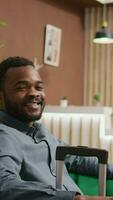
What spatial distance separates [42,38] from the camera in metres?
5.65

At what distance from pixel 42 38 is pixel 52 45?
0.20 metres

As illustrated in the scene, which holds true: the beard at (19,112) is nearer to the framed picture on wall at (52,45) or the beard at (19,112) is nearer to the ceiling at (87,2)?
the framed picture on wall at (52,45)

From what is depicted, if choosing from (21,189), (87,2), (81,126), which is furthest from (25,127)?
(87,2)

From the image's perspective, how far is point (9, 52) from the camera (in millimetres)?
5027

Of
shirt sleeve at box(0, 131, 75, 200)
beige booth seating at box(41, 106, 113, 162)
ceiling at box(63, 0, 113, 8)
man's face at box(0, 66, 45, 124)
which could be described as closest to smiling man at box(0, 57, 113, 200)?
man's face at box(0, 66, 45, 124)

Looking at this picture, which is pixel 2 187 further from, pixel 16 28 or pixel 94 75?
pixel 94 75

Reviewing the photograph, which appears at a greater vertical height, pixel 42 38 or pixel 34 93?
pixel 42 38

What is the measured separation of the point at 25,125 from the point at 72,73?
458 cm

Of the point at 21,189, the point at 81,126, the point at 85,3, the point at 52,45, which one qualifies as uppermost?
the point at 85,3

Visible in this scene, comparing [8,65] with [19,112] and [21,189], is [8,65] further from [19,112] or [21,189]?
[21,189]

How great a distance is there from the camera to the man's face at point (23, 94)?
1755mm

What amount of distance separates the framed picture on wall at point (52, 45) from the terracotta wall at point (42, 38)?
0.22 feet

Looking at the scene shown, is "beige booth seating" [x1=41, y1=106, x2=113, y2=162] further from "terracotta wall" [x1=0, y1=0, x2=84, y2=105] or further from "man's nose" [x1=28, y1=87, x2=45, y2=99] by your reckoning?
"man's nose" [x1=28, y1=87, x2=45, y2=99]

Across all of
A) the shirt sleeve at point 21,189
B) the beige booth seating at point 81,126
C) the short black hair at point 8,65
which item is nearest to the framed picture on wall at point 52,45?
the beige booth seating at point 81,126
